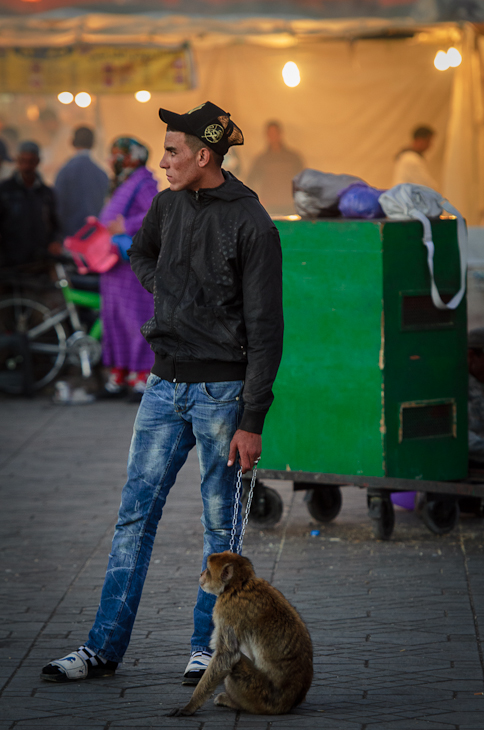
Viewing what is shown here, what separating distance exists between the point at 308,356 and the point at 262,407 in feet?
7.14

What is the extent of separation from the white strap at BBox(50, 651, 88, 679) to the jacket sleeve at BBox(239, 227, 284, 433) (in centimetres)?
109

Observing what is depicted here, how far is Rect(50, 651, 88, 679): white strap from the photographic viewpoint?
162 inches

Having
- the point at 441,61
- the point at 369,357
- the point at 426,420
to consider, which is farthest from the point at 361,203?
the point at 441,61

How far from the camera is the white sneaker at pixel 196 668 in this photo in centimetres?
411

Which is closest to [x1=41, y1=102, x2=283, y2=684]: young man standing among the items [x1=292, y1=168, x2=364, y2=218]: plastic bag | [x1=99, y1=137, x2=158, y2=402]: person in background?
[x1=292, y1=168, x2=364, y2=218]: plastic bag

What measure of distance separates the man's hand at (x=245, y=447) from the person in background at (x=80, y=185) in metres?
8.64

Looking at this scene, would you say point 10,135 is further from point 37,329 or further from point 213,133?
point 213,133

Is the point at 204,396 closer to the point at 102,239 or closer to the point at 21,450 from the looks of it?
the point at 21,450

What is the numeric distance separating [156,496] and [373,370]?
2.06 metres

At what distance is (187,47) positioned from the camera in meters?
12.1

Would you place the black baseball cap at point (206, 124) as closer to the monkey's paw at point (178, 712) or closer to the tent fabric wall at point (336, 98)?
the monkey's paw at point (178, 712)

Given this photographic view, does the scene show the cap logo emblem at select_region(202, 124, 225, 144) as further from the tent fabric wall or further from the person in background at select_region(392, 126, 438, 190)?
the tent fabric wall

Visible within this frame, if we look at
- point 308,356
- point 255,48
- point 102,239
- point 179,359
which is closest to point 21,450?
point 102,239

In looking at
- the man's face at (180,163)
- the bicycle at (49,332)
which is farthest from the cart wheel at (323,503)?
the bicycle at (49,332)
